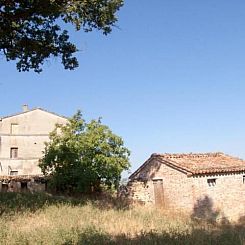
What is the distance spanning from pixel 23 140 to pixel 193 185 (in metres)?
27.0

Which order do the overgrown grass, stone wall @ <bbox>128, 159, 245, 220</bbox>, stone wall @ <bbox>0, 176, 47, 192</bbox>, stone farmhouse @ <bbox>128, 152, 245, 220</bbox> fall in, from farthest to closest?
1. stone wall @ <bbox>0, 176, 47, 192</bbox>
2. stone farmhouse @ <bbox>128, 152, 245, 220</bbox>
3. stone wall @ <bbox>128, 159, 245, 220</bbox>
4. the overgrown grass

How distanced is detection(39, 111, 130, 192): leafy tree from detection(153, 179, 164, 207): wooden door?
3.24 m

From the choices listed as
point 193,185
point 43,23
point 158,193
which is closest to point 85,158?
point 158,193

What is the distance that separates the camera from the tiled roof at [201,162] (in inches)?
1089

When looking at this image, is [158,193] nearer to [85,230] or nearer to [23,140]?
[85,230]

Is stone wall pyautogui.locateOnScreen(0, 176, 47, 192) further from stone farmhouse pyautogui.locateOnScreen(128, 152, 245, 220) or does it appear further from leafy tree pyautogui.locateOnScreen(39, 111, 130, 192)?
stone farmhouse pyautogui.locateOnScreen(128, 152, 245, 220)

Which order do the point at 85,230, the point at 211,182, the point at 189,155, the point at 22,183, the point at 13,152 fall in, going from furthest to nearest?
the point at 13,152 → the point at 22,183 → the point at 189,155 → the point at 211,182 → the point at 85,230

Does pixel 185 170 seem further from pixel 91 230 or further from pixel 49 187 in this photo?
pixel 91 230

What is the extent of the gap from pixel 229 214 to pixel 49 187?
52.3 feet

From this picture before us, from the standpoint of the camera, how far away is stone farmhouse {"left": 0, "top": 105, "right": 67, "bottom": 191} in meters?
46.0

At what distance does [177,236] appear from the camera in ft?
33.8

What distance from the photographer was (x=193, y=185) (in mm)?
26953

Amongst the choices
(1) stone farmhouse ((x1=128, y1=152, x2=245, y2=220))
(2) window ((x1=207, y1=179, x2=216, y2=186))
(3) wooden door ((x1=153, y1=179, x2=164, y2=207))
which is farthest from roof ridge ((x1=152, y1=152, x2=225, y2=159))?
(2) window ((x1=207, y1=179, x2=216, y2=186))

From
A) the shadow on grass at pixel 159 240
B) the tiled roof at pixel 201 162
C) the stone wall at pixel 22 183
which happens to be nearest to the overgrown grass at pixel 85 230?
the shadow on grass at pixel 159 240
